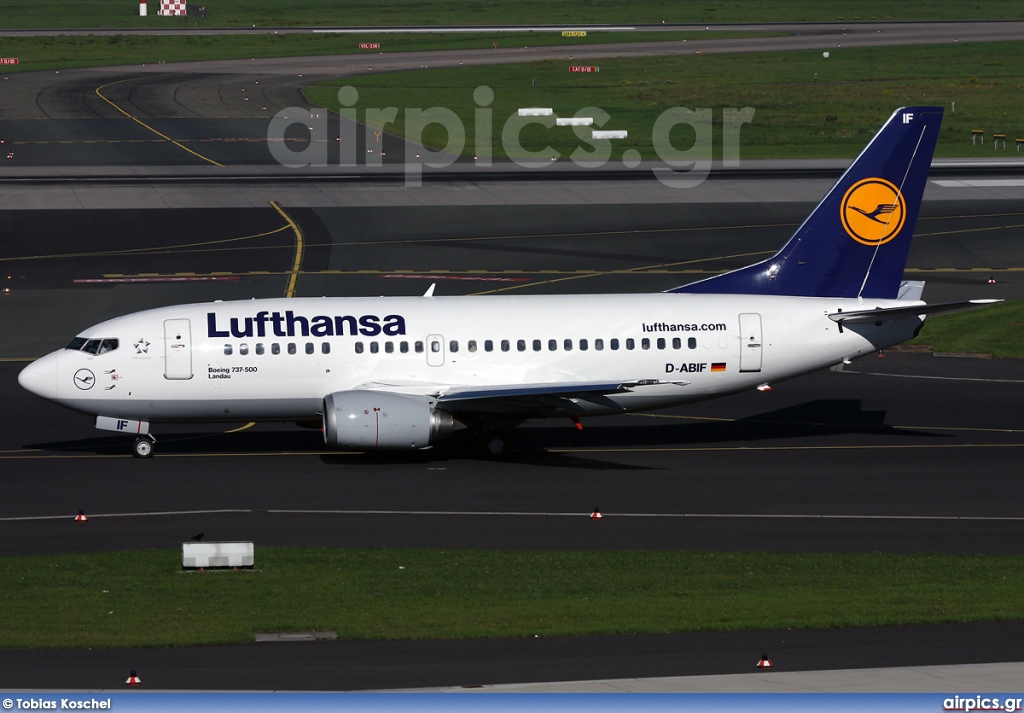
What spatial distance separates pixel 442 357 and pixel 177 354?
24.0ft

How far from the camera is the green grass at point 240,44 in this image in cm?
15225

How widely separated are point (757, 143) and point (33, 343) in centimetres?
6143

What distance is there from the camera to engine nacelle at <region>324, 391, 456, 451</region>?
119ft

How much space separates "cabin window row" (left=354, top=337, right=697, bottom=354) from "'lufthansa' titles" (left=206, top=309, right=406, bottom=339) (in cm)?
38

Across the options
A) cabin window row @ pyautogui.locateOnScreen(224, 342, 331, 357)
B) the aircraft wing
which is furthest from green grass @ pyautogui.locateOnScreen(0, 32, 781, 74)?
the aircraft wing

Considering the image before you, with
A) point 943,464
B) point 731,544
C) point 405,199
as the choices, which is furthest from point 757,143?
point 731,544

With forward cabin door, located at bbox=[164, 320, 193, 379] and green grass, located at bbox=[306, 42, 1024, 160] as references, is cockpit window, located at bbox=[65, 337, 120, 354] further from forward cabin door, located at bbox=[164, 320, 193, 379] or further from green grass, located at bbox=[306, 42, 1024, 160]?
green grass, located at bbox=[306, 42, 1024, 160]

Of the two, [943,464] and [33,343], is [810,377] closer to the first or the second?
[943,464]

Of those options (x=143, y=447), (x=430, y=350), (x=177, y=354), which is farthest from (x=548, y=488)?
(x=143, y=447)

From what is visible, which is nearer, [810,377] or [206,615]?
[206,615]

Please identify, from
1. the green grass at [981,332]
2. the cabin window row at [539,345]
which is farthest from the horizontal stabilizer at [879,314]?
the green grass at [981,332]

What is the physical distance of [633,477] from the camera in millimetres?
37125

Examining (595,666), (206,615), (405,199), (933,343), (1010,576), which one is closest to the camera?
(595,666)

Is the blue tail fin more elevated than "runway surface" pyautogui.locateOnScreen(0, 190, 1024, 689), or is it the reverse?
the blue tail fin
